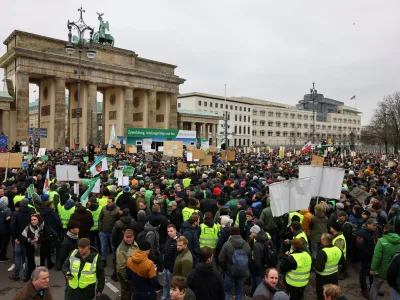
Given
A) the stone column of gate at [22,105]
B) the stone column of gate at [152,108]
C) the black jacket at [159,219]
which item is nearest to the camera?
the black jacket at [159,219]

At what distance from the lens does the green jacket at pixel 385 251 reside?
588 cm

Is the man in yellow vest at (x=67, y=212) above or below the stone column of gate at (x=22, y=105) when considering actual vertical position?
below

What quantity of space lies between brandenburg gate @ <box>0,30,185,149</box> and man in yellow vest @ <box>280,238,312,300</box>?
146ft

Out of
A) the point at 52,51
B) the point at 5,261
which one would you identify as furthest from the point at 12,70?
the point at 5,261

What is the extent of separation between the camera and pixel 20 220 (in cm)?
753

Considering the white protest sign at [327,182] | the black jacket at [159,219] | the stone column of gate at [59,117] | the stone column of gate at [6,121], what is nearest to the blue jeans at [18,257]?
the black jacket at [159,219]

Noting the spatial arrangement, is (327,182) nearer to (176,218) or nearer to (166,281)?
(176,218)

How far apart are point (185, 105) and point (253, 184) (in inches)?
3174

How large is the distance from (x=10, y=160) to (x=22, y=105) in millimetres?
33785

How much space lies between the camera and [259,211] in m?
9.39

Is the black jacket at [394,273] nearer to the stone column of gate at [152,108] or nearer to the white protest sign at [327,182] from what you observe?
the white protest sign at [327,182]

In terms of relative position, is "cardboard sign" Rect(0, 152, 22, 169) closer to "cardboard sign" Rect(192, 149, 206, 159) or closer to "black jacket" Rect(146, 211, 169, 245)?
"black jacket" Rect(146, 211, 169, 245)

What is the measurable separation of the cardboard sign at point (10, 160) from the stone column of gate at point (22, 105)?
33129mm

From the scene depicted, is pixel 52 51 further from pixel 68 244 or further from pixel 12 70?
pixel 68 244
